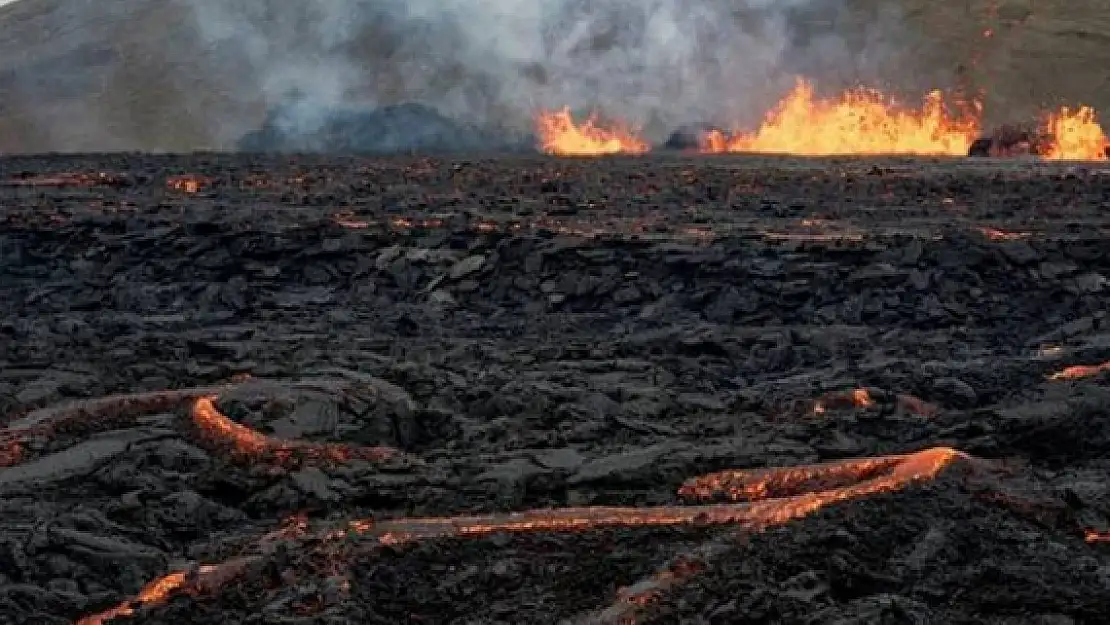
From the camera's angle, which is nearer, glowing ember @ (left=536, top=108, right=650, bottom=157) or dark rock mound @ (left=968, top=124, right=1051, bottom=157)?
dark rock mound @ (left=968, top=124, right=1051, bottom=157)

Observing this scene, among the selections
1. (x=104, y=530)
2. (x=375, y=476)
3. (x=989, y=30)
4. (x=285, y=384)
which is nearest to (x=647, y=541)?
(x=375, y=476)

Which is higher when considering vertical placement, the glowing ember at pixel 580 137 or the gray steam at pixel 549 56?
the gray steam at pixel 549 56

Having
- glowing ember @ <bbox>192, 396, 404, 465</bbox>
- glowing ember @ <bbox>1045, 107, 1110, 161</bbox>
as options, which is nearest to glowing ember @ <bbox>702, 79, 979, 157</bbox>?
glowing ember @ <bbox>1045, 107, 1110, 161</bbox>

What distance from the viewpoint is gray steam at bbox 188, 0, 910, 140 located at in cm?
4347

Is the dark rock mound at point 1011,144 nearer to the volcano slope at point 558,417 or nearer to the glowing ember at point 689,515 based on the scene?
the volcano slope at point 558,417

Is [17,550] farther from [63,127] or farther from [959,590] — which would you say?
[63,127]

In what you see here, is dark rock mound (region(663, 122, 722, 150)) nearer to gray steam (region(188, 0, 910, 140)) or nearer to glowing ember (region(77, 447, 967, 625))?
gray steam (region(188, 0, 910, 140))

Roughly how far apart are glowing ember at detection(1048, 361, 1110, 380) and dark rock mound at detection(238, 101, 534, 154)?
93.0ft

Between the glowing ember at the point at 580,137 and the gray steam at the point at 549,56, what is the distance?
50.1 inches

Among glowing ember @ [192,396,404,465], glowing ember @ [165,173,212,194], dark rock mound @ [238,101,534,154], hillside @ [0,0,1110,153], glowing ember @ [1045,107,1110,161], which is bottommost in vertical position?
glowing ember @ [192,396,404,465]

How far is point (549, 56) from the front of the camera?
147 feet

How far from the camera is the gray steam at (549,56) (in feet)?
143

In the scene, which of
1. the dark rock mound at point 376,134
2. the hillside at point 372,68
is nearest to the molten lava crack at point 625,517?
the dark rock mound at point 376,134

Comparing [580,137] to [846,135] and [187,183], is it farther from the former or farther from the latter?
[187,183]
